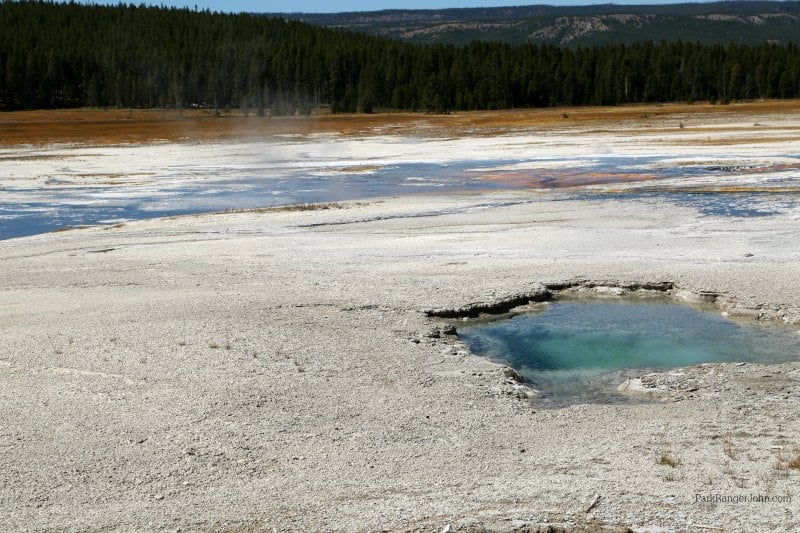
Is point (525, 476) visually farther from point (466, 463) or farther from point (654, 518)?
point (654, 518)

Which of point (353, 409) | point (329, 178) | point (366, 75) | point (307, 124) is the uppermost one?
point (366, 75)

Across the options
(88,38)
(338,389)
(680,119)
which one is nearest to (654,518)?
(338,389)

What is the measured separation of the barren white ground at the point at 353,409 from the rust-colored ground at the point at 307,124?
36.3m

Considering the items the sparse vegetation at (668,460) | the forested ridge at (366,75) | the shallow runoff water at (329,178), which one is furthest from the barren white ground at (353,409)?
the forested ridge at (366,75)

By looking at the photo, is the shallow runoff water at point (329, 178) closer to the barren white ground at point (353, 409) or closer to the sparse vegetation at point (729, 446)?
the barren white ground at point (353, 409)

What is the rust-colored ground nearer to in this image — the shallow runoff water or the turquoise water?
the shallow runoff water

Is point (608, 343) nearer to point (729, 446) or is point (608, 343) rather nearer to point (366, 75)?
point (729, 446)

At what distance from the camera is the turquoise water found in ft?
33.9

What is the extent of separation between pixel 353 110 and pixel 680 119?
1416 inches

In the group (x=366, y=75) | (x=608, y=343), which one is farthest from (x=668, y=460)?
(x=366, y=75)

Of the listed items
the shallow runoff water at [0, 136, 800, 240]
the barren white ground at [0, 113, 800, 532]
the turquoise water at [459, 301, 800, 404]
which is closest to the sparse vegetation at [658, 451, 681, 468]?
the barren white ground at [0, 113, 800, 532]

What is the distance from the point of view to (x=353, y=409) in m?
9.01

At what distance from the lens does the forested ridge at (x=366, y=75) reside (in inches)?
3497

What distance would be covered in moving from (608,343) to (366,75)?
270ft
